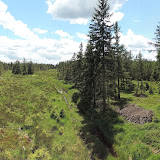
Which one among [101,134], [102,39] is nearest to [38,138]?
[101,134]

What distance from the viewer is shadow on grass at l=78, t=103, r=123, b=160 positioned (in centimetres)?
1160

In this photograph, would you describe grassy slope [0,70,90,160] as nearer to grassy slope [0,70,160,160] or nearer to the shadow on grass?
grassy slope [0,70,160,160]

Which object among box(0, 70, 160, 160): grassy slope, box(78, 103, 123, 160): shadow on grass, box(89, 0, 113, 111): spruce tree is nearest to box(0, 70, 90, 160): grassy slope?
box(0, 70, 160, 160): grassy slope

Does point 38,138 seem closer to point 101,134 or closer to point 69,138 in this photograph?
point 69,138

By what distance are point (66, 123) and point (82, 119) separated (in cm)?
393

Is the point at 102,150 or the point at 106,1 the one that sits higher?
the point at 106,1

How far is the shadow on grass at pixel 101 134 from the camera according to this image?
11602 mm

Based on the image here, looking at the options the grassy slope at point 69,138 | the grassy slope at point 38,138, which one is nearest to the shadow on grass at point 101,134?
the grassy slope at point 69,138

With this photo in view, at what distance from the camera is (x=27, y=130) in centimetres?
1309

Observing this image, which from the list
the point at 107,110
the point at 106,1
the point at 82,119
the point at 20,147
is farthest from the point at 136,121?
the point at 106,1

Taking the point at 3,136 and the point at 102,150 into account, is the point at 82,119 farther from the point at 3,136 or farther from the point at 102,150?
the point at 3,136

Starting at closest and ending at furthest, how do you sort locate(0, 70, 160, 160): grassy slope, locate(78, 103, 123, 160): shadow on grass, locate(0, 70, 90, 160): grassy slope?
locate(0, 70, 90, 160): grassy slope < locate(0, 70, 160, 160): grassy slope < locate(78, 103, 123, 160): shadow on grass

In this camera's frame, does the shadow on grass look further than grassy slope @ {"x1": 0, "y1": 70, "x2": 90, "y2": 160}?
Yes

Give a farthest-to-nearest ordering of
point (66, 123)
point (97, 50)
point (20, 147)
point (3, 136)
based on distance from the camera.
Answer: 1. point (97, 50)
2. point (66, 123)
3. point (3, 136)
4. point (20, 147)
